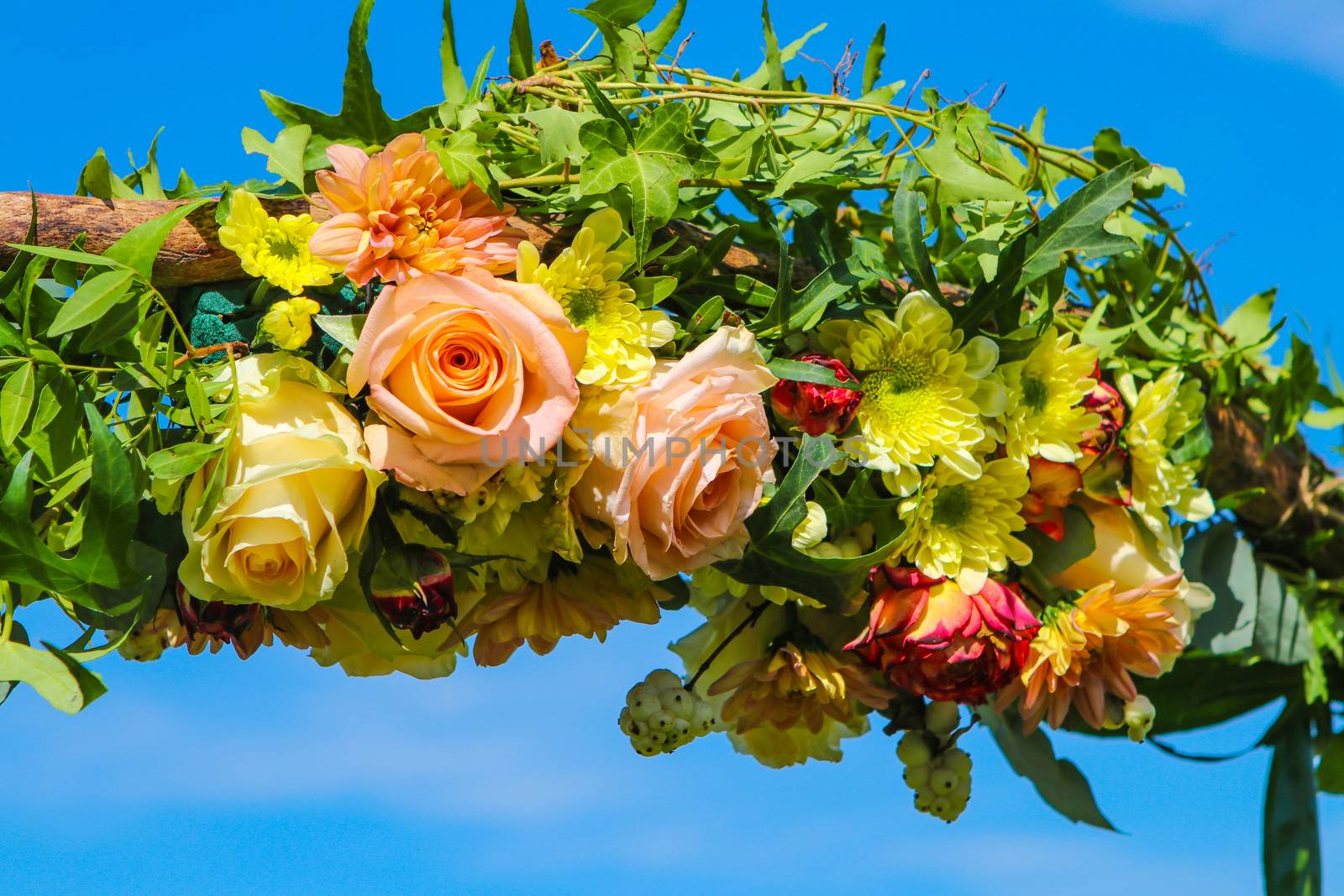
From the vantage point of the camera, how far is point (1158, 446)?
1.03 meters

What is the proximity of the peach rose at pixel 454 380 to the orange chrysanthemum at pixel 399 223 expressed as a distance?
3 centimetres

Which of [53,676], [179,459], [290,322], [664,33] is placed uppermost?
[664,33]

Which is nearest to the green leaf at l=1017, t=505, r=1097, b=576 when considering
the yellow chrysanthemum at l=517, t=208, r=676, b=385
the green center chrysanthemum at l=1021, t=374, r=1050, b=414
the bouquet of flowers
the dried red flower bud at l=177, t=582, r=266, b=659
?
the bouquet of flowers

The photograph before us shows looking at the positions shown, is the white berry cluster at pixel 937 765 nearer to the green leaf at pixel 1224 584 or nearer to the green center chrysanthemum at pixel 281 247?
the green leaf at pixel 1224 584

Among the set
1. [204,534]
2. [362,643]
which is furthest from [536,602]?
[204,534]

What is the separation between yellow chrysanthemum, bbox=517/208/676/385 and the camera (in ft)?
2.52

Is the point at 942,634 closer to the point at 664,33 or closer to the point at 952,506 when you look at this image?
the point at 952,506

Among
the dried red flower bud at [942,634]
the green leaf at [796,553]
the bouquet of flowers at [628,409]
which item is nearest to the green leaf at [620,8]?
the bouquet of flowers at [628,409]

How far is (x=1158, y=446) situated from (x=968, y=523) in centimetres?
22

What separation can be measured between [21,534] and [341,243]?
24cm

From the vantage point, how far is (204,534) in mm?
704

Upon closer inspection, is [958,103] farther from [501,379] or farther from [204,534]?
[204,534]

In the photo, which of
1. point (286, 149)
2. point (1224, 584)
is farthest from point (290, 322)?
point (1224, 584)

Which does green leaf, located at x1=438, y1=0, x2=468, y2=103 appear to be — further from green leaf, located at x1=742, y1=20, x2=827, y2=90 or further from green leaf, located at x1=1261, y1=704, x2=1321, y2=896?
green leaf, located at x1=1261, y1=704, x2=1321, y2=896
